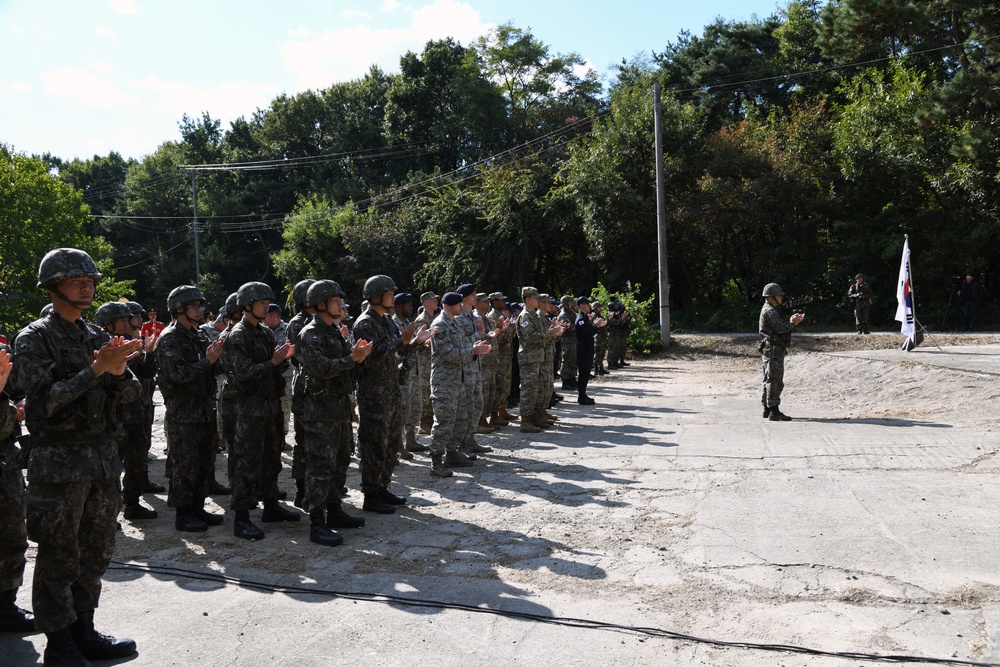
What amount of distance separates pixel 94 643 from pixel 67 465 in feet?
3.20

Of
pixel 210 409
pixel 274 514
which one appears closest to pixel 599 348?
pixel 274 514

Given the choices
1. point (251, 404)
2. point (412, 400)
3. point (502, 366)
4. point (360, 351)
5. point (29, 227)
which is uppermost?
point (29, 227)

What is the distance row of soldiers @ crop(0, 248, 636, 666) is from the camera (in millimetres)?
3994

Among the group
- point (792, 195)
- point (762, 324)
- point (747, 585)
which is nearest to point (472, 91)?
point (792, 195)

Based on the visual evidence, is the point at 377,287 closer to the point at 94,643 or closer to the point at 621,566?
the point at 621,566

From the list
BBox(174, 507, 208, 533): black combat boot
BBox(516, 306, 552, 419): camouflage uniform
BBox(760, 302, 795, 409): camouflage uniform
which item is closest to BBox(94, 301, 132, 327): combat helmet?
BBox(174, 507, 208, 533): black combat boot

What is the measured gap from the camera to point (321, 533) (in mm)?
6094

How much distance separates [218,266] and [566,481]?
168 ft

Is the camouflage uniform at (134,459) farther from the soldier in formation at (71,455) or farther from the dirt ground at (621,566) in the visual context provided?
the soldier in formation at (71,455)

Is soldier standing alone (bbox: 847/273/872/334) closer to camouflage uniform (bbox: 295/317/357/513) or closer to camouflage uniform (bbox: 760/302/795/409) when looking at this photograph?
camouflage uniform (bbox: 760/302/795/409)

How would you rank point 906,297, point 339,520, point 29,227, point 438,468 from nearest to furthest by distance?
point 339,520, point 438,468, point 906,297, point 29,227

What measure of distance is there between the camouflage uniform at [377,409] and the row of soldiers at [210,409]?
13 millimetres

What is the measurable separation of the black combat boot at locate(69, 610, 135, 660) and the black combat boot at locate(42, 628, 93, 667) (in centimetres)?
11

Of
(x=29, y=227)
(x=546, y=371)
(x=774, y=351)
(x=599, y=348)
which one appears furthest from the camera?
(x=29, y=227)
